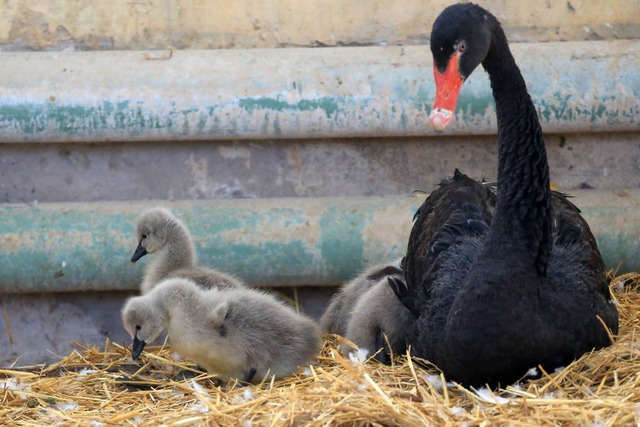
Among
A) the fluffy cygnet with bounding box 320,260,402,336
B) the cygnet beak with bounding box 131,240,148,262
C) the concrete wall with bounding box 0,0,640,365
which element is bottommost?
the fluffy cygnet with bounding box 320,260,402,336

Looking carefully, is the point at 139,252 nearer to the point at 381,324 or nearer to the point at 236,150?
the point at 236,150

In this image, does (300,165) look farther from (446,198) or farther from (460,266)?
(460,266)

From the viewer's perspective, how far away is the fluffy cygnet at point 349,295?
4223 millimetres

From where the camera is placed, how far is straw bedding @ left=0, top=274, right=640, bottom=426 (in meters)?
2.98

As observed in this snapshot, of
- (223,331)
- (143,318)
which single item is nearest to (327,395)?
(223,331)

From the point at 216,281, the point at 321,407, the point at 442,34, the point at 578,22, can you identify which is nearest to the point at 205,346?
the point at 216,281

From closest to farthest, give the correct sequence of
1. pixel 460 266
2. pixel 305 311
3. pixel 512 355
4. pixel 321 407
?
pixel 321 407, pixel 512 355, pixel 460 266, pixel 305 311

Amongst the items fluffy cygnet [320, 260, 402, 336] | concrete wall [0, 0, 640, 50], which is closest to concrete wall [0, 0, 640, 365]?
concrete wall [0, 0, 640, 50]

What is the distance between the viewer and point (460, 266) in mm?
3715

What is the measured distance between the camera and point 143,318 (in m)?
3.76

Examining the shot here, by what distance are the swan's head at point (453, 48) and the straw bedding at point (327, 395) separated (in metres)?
0.81

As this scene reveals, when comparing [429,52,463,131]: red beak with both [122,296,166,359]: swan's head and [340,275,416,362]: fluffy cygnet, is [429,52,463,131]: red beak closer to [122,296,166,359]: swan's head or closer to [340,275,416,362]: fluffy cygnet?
[340,275,416,362]: fluffy cygnet

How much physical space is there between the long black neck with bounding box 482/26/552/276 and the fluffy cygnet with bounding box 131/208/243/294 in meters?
1.16

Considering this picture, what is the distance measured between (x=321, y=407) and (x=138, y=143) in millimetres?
1819
